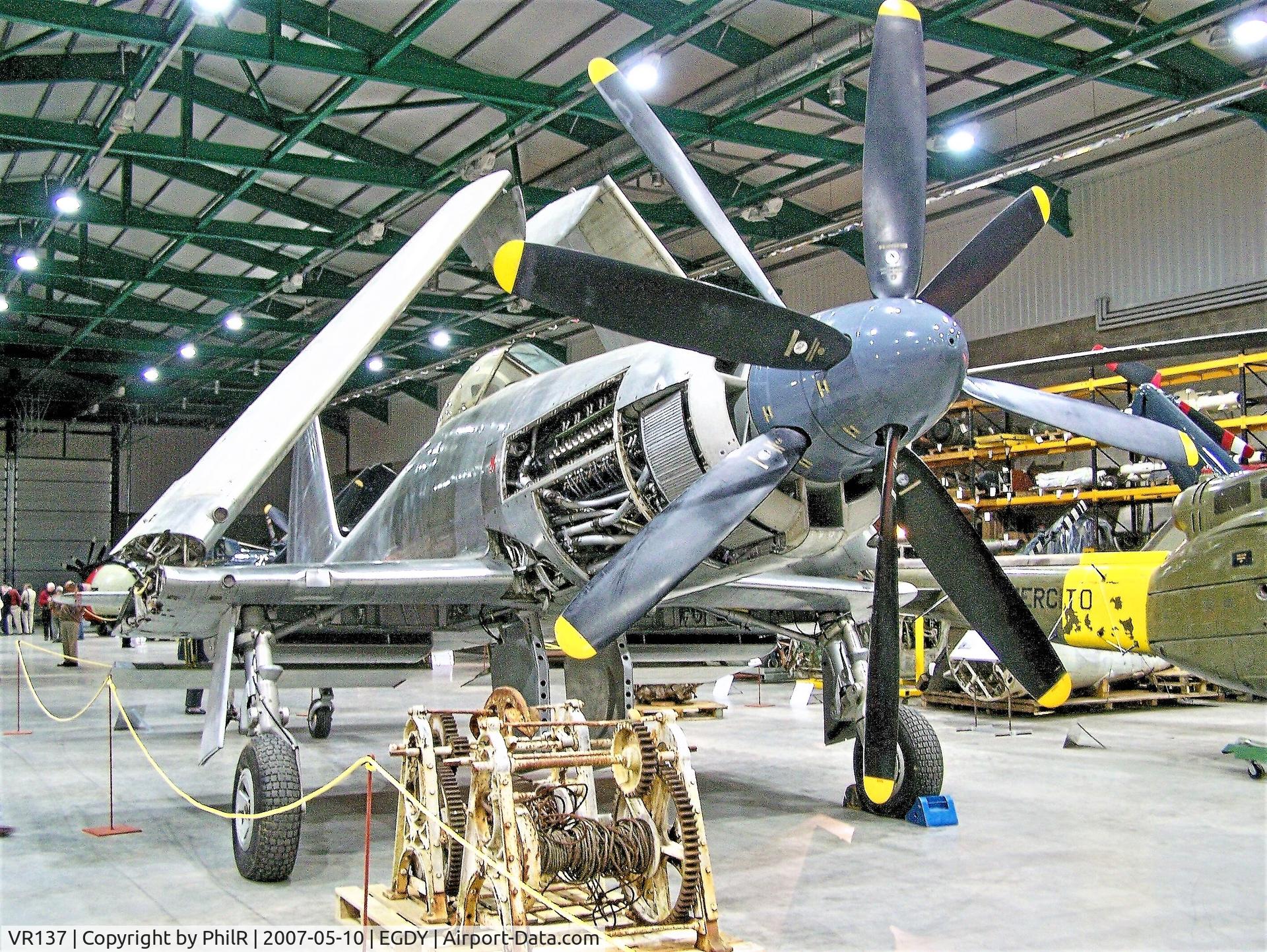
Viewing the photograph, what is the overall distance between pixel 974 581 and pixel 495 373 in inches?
161

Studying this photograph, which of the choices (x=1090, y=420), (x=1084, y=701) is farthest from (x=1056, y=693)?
(x=1084, y=701)

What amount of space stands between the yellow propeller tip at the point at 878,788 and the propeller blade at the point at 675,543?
1.23 metres

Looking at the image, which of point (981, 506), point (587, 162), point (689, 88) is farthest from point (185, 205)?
point (981, 506)

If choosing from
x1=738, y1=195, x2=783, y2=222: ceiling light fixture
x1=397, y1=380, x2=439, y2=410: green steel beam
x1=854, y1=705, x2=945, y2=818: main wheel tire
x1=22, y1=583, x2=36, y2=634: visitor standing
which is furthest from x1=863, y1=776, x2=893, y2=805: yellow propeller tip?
x1=22, y1=583, x2=36, y2=634: visitor standing

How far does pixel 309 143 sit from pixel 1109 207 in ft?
40.0

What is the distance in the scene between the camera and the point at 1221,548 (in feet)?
27.6

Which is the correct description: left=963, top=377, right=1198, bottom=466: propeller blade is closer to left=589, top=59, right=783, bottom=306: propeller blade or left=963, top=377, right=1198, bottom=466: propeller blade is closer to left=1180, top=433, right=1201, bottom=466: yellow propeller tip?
left=1180, top=433, right=1201, bottom=466: yellow propeller tip

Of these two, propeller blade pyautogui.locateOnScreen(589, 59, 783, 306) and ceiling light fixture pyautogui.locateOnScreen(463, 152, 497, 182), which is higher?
ceiling light fixture pyautogui.locateOnScreen(463, 152, 497, 182)

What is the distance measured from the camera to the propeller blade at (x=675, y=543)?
16.2 ft

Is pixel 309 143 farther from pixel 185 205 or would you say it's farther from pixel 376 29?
pixel 185 205

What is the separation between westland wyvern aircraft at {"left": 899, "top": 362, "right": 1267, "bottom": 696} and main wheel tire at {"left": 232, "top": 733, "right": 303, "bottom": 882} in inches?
202

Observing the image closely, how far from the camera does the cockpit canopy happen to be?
837 centimetres

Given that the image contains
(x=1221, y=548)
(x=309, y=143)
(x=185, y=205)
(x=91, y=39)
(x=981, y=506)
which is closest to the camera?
(x=1221, y=548)

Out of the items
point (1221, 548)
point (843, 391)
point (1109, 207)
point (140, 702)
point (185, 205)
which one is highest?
point (185, 205)
